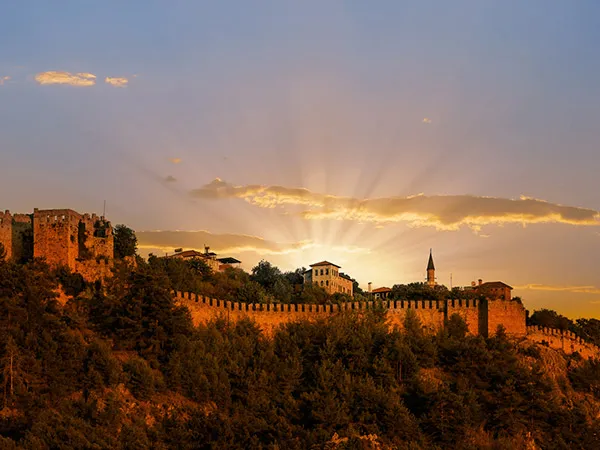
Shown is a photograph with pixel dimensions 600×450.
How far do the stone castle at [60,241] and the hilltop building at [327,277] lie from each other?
32140mm

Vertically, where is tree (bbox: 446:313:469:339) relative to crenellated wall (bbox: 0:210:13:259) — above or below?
below

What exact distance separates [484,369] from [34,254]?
67.3 ft

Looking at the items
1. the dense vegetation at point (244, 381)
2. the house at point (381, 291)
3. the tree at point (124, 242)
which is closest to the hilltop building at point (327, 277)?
the house at point (381, 291)

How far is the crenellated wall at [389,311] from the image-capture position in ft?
154

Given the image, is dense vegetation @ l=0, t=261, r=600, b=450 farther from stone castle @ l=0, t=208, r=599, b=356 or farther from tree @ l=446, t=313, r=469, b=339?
stone castle @ l=0, t=208, r=599, b=356

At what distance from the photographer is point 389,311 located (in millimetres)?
49625

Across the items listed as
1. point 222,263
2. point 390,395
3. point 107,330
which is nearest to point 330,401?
point 390,395

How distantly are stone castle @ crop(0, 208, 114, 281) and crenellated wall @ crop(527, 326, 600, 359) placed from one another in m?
21.5

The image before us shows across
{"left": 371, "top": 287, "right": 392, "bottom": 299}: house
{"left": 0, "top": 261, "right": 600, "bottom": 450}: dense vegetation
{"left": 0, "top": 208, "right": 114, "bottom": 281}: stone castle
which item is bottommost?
{"left": 0, "top": 261, "right": 600, "bottom": 450}: dense vegetation

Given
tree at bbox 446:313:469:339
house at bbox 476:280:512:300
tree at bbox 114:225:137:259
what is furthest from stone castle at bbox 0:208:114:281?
house at bbox 476:280:512:300

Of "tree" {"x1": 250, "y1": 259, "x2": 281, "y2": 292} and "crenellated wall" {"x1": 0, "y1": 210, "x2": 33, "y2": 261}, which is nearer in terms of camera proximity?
"crenellated wall" {"x1": 0, "y1": 210, "x2": 33, "y2": 261}

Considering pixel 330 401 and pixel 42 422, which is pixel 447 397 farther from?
pixel 42 422

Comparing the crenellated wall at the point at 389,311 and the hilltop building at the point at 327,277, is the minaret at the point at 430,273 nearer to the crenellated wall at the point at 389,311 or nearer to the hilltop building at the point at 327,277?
the hilltop building at the point at 327,277

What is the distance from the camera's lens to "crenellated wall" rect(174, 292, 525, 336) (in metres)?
47.0
